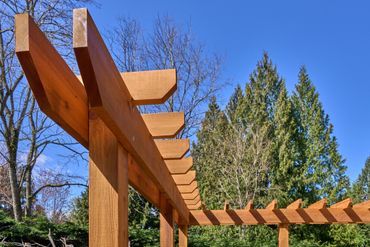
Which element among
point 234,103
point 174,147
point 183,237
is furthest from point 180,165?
point 234,103

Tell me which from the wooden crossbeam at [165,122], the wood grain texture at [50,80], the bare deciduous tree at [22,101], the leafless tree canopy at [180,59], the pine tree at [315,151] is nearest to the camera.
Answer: the wood grain texture at [50,80]

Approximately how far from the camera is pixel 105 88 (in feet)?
3.11

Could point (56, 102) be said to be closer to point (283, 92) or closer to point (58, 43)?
point (58, 43)

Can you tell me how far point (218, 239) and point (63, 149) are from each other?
347cm

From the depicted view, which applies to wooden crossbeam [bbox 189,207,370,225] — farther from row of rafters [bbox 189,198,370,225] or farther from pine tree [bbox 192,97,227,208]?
pine tree [bbox 192,97,227,208]

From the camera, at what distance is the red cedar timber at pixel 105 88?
2.64 ft

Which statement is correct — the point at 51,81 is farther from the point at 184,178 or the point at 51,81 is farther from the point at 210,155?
the point at 210,155

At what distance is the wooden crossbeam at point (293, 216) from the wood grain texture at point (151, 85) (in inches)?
147

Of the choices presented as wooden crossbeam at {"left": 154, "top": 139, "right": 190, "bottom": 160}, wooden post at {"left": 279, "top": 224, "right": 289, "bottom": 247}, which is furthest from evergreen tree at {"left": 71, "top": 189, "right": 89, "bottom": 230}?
wooden crossbeam at {"left": 154, "top": 139, "right": 190, "bottom": 160}

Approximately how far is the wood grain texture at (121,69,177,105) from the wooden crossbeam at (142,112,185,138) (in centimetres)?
36

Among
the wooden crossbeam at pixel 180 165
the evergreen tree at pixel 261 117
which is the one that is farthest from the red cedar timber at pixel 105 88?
the evergreen tree at pixel 261 117

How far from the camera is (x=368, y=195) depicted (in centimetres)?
1502

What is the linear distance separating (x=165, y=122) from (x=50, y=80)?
2.38 ft

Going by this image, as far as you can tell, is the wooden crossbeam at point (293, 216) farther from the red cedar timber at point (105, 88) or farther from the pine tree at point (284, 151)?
the pine tree at point (284, 151)
